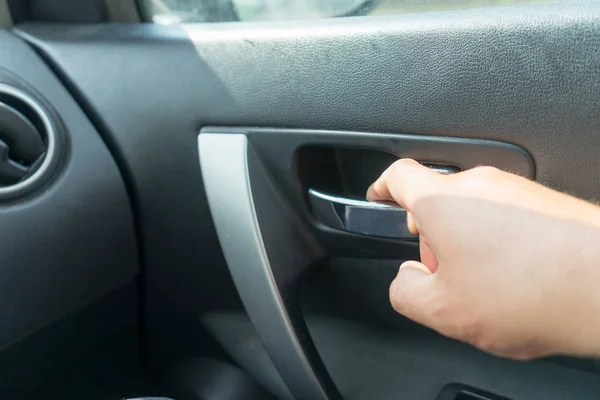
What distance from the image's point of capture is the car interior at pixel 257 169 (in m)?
0.74

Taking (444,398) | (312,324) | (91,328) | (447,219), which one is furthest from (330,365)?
(447,219)

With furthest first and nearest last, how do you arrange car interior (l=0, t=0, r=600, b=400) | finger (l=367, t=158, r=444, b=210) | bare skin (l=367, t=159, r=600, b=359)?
car interior (l=0, t=0, r=600, b=400) < finger (l=367, t=158, r=444, b=210) < bare skin (l=367, t=159, r=600, b=359)

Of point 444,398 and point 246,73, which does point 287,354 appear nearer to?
point 444,398

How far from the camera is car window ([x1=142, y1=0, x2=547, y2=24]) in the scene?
0.91 m

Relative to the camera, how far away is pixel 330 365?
3.28ft

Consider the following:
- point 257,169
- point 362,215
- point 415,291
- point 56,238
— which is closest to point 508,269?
point 415,291

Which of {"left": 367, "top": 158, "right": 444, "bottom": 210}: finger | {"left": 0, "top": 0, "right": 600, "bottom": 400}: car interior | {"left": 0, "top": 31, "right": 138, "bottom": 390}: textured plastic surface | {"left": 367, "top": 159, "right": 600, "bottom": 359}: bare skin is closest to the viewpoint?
{"left": 367, "top": 159, "right": 600, "bottom": 359}: bare skin

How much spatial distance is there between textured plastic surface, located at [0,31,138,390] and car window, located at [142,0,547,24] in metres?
0.22

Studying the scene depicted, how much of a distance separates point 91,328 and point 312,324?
1.06ft

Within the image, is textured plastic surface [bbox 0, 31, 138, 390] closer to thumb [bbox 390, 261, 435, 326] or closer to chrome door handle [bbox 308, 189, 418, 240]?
chrome door handle [bbox 308, 189, 418, 240]

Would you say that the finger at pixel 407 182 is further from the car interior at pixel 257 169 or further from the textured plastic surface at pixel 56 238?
the textured plastic surface at pixel 56 238

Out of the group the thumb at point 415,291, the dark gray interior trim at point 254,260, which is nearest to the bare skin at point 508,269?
the thumb at point 415,291

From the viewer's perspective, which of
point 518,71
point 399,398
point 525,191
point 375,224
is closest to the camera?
point 525,191

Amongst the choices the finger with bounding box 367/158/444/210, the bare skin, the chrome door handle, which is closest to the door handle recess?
the chrome door handle
